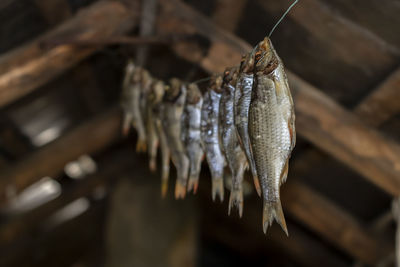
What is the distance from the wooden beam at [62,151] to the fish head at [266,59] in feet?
9.09

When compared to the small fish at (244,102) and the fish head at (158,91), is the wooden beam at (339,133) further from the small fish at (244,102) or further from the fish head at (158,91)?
the small fish at (244,102)

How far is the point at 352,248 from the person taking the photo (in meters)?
4.29

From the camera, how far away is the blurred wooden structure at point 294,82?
276 centimetres

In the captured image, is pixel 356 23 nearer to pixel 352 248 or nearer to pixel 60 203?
pixel 352 248

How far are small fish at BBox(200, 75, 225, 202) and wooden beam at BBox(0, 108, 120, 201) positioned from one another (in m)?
2.30

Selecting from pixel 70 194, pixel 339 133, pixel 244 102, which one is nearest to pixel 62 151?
pixel 70 194

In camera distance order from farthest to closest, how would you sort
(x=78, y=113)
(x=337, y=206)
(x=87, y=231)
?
(x=87, y=231) → (x=78, y=113) → (x=337, y=206)

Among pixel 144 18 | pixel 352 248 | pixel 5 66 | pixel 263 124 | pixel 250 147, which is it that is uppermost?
pixel 263 124

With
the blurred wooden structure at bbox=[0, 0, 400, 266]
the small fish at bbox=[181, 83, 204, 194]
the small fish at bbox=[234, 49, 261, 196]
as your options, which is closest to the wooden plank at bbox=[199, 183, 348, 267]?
the blurred wooden structure at bbox=[0, 0, 400, 266]

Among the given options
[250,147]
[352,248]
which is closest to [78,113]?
[352,248]

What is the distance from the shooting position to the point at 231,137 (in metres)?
2.00

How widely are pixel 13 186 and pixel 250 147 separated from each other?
2.92 m

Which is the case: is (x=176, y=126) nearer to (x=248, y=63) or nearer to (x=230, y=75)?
(x=230, y=75)

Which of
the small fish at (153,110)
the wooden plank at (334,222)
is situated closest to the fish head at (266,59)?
the small fish at (153,110)
